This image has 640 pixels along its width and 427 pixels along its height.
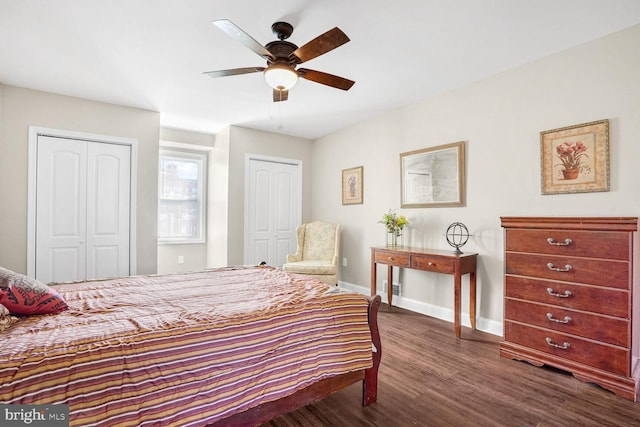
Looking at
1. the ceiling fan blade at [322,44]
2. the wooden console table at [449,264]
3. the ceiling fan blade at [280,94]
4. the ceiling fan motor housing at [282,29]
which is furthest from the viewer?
the wooden console table at [449,264]

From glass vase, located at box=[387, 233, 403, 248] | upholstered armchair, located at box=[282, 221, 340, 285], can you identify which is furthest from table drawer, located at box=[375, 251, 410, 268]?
upholstered armchair, located at box=[282, 221, 340, 285]

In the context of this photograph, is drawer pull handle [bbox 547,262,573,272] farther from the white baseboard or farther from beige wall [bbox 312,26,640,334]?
the white baseboard

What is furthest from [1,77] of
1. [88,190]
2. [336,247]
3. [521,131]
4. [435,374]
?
[521,131]

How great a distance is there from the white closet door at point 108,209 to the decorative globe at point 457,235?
398 centimetres

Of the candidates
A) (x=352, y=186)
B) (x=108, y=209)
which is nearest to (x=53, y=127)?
(x=108, y=209)

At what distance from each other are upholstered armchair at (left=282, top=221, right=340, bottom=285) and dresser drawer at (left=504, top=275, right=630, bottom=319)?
7.17 feet

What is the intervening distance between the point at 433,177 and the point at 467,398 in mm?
2318

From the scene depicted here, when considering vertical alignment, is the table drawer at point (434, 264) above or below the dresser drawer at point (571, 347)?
above

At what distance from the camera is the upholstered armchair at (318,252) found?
4.18m

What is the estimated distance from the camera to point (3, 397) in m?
1.00

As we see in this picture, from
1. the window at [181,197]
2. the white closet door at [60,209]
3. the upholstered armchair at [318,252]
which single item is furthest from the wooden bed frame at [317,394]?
the window at [181,197]

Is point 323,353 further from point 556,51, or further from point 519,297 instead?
point 556,51

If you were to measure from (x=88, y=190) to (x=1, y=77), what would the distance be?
4.45ft

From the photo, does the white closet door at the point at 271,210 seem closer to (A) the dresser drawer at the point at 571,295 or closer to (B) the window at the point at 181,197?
(B) the window at the point at 181,197
